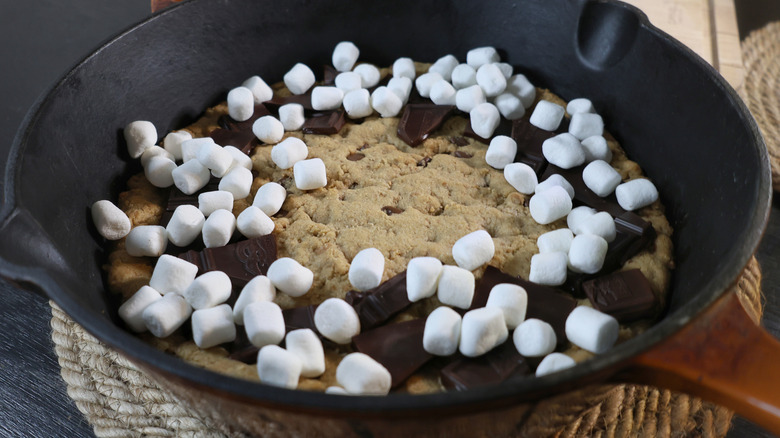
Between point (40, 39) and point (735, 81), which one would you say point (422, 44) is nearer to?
point (735, 81)

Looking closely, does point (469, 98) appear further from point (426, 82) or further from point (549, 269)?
point (549, 269)

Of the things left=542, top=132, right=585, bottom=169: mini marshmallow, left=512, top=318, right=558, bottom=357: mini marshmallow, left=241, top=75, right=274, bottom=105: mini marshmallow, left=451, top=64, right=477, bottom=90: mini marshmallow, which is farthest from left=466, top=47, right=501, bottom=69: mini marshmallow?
left=512, top=318, right=558, bottom=357: mini marshmallow

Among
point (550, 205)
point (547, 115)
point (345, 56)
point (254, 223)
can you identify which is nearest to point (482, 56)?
point (547, 115)

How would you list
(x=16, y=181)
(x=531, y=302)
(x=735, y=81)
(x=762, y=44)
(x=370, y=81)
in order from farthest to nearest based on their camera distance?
(x=762, y=44), (x=735, y=81), (x=370, y=81), (x=531, y=302), (x=16, y=181)

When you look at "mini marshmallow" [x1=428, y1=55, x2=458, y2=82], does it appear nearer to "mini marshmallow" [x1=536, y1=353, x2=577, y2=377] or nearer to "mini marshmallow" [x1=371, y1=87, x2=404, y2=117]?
"mini marshmallow" [x1=371, y1=87, x2=404, y2=117]

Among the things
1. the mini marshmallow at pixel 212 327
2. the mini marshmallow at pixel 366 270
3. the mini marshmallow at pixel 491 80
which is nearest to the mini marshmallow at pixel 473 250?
the mini marshmallow at pixel 366 270

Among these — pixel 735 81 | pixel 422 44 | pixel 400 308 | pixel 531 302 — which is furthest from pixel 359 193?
pixel 735 81
